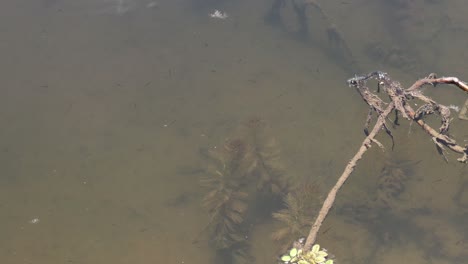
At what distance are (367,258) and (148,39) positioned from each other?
3.96 m

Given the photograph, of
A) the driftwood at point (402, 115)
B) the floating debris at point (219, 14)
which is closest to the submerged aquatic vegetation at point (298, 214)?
the driftwood at point (402, 115)

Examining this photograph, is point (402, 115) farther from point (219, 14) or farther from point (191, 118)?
point (219, 14)

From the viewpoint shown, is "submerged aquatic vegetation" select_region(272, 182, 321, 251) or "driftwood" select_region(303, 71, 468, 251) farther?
"submerged aquatic vegetation" select_region(272, 182, 321, 251)

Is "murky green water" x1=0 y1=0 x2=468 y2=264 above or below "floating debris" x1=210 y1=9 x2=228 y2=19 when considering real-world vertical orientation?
below

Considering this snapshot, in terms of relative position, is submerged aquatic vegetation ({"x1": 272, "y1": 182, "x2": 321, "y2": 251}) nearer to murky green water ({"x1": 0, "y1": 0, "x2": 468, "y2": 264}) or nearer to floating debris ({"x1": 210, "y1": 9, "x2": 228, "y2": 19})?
murky green water ({"x1": 0, "y1": 0, "x2": 468, "y2": 264})

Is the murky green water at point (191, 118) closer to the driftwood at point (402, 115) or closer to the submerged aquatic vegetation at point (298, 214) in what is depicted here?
the submerged aquatic vegetation at point (298, 214)

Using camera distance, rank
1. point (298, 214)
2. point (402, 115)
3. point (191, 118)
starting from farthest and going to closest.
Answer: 1. point (191, 118)
2. point (298, 214)
3. point (402, 115)

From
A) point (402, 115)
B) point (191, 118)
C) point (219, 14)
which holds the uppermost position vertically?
point (402, 115)

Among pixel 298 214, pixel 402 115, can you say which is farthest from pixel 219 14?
pixel 402 115

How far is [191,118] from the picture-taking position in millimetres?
5793

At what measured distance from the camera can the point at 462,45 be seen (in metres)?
6.39

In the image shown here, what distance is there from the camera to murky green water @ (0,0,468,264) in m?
4.90

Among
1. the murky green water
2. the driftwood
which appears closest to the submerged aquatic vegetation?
the murky green water

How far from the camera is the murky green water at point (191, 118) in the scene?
16.1 ft
